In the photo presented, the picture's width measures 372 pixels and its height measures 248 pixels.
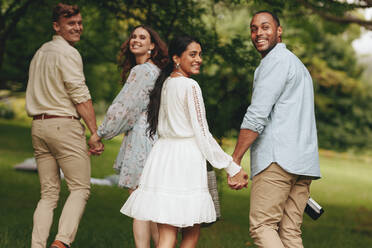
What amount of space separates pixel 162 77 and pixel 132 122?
0.66m

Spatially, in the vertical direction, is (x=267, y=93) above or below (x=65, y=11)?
below

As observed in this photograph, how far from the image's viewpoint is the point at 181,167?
4.09 m

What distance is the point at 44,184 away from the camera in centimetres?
482

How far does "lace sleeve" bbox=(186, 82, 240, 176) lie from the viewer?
409cm

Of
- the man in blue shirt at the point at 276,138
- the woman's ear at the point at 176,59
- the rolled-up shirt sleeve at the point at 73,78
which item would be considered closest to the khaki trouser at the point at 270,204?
the man in blue shirt at the point at 276,138

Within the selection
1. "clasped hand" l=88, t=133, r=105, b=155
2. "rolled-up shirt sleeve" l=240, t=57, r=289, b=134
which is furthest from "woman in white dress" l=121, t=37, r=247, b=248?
"clasped hand" l=88, t=133, r=105, b=155

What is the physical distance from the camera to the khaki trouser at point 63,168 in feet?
15.3

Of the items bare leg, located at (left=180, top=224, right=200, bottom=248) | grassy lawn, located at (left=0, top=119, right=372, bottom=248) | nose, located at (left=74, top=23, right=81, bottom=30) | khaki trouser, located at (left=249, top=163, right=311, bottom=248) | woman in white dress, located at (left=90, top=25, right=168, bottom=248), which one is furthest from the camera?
grassy lawn, located at (left=0, top=119, right=372, bottom=248)

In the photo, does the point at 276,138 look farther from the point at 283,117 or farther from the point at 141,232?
the point at 141,232

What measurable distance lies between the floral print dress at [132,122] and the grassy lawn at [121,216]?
1645 millimetres

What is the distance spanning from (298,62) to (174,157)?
119 centimetres

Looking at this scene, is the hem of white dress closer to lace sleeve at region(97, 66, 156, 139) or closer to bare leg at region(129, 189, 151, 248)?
bare leg at region(129, 189, 151, 248)

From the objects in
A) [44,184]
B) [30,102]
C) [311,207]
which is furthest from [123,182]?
[311,207]

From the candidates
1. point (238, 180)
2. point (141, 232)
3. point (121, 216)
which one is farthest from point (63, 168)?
point (121, 216)
